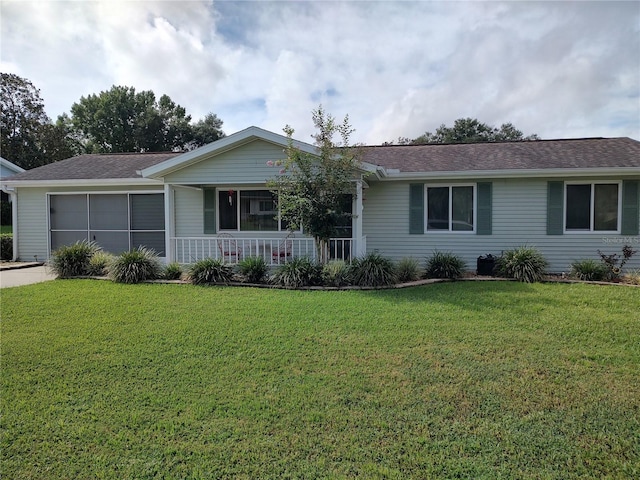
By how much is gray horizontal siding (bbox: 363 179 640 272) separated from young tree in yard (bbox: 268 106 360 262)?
2.45 meters

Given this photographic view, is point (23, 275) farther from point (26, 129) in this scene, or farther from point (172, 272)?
point (26, 129)

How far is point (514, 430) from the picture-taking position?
2.83 m

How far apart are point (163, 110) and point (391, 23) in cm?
3153

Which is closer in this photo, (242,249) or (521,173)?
(521,173)

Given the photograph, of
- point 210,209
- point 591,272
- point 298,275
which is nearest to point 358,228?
point 298,275

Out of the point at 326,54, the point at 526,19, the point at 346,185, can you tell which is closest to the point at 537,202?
the point at 526,19

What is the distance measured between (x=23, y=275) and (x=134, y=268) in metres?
3.69

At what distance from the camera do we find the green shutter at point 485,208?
9930 millimetres

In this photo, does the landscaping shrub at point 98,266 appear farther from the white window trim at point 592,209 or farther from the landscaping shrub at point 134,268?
the white window trim at point 592,209

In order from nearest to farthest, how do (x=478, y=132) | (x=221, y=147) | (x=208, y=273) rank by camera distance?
(x=208, y=273)
(x=221, y=147)
(x=478, y=132)

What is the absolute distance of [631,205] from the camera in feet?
30.8

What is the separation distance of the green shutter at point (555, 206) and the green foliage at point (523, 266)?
160 centimetres

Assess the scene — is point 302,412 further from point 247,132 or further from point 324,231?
point 247,132

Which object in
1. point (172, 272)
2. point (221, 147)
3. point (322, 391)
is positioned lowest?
point (322, 391)
